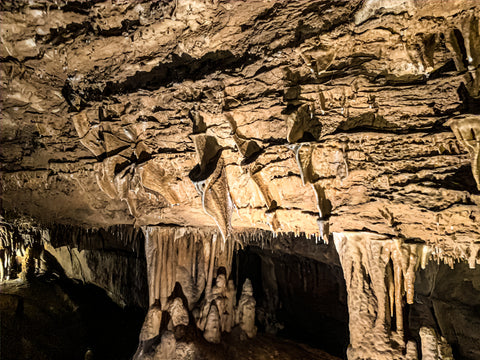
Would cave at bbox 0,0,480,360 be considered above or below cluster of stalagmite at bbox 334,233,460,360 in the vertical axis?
above

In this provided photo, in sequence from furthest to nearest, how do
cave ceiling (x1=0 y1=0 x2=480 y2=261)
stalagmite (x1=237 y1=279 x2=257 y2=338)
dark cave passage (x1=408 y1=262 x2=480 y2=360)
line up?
1. dark cave passage (x1=408 y1=262 x2=480 y2=360)
2. stalagmite (x1=237 y1=279 x2=257 y2=338)
3. cave ceiling (x1=0 y1=0 x2=480 y2=261)

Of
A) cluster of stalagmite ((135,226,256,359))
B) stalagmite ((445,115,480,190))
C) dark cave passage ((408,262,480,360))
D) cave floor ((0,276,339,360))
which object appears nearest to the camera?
stalagmite ((445,115,480,190))

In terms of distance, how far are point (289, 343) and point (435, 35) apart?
5.30 meters

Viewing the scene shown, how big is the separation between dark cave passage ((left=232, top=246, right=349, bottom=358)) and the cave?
3416 millimetres

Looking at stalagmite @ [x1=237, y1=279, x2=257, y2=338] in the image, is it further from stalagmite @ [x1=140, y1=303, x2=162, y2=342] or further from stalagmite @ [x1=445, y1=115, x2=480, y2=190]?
stalagmite @ [x1=445, y1=115, x2=480, y2=190]

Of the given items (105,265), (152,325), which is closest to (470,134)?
(152,325)

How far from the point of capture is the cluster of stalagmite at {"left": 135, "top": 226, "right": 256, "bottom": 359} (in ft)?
16.3

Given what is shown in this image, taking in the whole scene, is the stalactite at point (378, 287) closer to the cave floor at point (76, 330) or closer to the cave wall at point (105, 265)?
the cave floor at point (76, 330)

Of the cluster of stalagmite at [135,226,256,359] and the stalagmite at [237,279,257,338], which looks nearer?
the cluster of stalagmite at [135,226,256,359]

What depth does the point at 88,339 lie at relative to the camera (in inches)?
336

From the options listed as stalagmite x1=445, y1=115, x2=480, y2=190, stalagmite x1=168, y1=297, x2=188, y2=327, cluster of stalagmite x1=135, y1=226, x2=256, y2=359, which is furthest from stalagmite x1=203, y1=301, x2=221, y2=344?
stalagmite x1=445, y1=115, x2=480, y2=190

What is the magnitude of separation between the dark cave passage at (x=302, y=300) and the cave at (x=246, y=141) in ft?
11.2

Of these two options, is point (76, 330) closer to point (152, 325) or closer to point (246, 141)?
point (152, 325)

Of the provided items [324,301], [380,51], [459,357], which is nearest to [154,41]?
[380,51]
